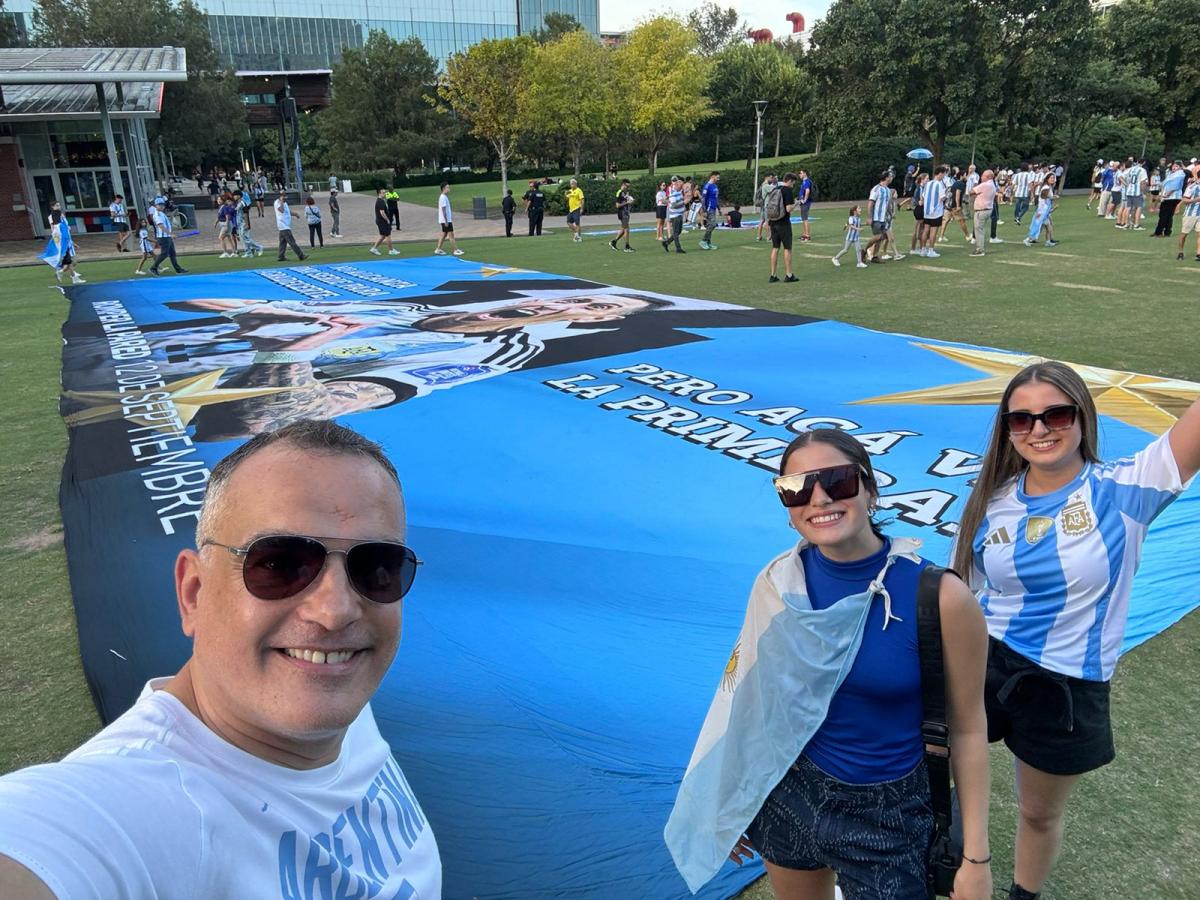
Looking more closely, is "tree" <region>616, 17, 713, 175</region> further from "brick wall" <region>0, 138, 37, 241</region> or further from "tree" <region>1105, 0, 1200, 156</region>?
"brick wall" <region>0, 138, 37, 241</region>

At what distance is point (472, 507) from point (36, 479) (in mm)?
4001

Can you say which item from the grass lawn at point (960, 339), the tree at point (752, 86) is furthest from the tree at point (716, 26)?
the grass lawn at point (960, 339)

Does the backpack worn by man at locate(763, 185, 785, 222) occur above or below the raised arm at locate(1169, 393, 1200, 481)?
above

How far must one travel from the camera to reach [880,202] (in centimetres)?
1670

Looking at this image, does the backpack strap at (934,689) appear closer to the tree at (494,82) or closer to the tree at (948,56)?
the tree at (494,82)

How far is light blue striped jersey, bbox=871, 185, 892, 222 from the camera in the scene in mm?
16344

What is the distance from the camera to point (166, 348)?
1122 cm

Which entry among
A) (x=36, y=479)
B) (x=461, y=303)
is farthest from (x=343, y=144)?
(x=36, y=479)

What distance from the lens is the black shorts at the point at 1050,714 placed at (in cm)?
241

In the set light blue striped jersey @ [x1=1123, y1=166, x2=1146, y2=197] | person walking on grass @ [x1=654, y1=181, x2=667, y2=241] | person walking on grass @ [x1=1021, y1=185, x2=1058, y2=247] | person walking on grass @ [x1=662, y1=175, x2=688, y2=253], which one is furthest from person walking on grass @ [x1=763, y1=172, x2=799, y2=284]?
light blue striped jersey @ [x1=1123, y1=166, x2=1146, y2=197]

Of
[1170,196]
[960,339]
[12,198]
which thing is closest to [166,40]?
[12,198]

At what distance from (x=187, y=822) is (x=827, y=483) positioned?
1600mm

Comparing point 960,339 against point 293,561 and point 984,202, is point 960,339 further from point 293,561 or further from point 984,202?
point 293,561

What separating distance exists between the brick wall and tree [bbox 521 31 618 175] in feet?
75.6
